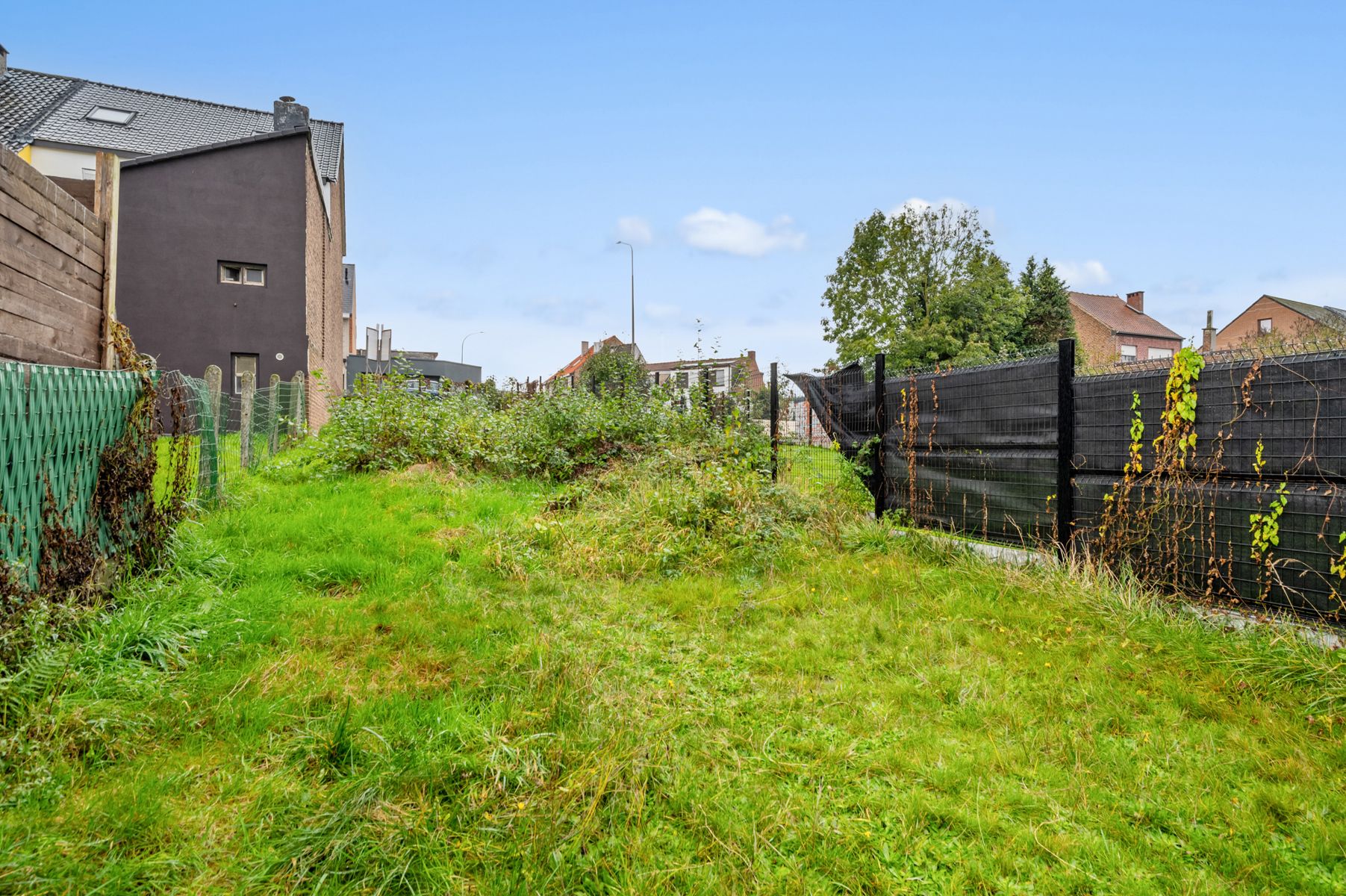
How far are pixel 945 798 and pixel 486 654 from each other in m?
2.24

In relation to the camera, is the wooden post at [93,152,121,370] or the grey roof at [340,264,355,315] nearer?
the wooden post at [93,152,121,370]

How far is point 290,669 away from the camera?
310cm

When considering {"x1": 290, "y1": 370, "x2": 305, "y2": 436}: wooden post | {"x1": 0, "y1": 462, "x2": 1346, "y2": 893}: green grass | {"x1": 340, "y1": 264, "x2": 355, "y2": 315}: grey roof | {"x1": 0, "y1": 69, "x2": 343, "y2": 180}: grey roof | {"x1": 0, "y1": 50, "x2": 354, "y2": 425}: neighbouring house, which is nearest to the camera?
{"x1": 0, "y1": 462, "x2": 1346, "y2": 893}: green grass

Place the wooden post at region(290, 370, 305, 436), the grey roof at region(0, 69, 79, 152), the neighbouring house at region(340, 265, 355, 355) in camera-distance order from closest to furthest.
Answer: the wooden post at region(290, 370, 305, 436) → the grey roof at region(0, 69, 79, 152) → the neighbouring house at region(340, 265, 355, 355)

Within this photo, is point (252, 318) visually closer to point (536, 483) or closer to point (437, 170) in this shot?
point (437, 170)

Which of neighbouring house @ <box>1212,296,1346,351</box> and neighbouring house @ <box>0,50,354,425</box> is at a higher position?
neighbouring house @ <box>1212,296,1346,351</box>

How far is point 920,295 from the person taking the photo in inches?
1235

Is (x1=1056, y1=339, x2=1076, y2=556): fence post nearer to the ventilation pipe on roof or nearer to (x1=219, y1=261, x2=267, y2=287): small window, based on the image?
(x1=219, y1=261, x2=267, y2=287): small window

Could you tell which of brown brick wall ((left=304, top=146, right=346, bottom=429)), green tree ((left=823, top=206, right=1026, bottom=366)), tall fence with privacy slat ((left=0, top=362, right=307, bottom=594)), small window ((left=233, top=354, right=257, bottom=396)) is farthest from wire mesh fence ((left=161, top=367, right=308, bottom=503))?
green tree ((left=823, top=206, right=1026, bottom=366))

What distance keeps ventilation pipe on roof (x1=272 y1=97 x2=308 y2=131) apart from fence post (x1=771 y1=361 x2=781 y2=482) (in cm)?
2321

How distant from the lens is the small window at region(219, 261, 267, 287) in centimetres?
1881

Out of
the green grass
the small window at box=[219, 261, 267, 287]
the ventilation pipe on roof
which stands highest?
the ventilation pipe on roof

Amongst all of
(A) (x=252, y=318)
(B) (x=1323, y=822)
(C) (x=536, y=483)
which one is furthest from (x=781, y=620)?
(A) (x=252, y=318)

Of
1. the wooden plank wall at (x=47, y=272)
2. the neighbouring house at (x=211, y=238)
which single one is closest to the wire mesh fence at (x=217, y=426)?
the wooden plank wall at (x=47, y=272)
